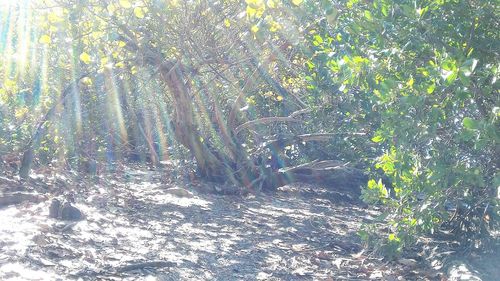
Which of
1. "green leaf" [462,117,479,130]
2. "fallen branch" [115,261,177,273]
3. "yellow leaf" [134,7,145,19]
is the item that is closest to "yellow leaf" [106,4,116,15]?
"yellow leaf" [134,7,145,19]

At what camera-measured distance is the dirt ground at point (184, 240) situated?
601 centimetres

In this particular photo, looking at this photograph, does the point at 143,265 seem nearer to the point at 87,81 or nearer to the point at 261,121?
the point at 87,81

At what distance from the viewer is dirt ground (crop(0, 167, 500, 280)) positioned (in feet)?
19.7

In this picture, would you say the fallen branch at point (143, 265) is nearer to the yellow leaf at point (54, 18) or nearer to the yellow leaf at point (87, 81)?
the yellow leaf at point (54, 18)

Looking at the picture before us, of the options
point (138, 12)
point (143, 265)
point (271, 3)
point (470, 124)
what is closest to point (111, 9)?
point (138, 12)

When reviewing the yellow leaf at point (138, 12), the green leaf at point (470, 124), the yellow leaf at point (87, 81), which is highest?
the yellow leaf at point (138, 12)

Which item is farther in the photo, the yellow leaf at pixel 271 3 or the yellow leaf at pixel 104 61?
the yellow leaf at pixel 104 61

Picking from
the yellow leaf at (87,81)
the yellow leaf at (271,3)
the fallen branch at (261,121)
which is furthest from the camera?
the fallen branch at (261,121)

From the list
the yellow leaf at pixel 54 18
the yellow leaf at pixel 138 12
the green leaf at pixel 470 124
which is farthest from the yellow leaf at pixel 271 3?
the green leaf at pixel 470 124

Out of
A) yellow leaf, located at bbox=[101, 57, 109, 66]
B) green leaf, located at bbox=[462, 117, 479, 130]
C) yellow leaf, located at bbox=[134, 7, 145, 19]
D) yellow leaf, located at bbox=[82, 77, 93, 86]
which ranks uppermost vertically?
yellow leaf, located at bbox=[134, 7, 145, 19]

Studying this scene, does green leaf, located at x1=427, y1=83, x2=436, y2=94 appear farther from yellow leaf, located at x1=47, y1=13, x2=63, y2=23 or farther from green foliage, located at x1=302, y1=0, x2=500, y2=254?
yellow leaf, located at x1=47, y1=13, x2=63, y2=23

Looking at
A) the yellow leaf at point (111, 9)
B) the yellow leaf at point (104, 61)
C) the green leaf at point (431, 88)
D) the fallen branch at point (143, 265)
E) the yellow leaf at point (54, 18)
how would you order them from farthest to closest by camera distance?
the yellow leaf at point (104, 61)
the yellow leaf at point (111, 9)
the yellow leaf at point (54, 18)
the fallen branch at point (143, 265)
the green leaf at point (431, 88)

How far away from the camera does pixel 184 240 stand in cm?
731

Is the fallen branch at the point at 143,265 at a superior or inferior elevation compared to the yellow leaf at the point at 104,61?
inferior
